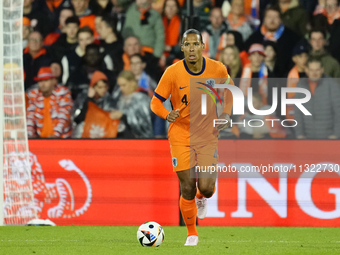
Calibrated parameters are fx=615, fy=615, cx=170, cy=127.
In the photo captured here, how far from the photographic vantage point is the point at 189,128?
586 cm

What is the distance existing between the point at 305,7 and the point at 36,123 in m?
3.75

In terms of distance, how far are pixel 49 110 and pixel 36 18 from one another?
123 cm

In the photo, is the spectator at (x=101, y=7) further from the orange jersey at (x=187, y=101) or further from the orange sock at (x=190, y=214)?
the orange sock at (x=190, y=214)

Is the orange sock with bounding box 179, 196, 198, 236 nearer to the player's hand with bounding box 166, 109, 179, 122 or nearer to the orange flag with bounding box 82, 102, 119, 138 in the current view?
the player's hand with bounding box 166, 109, 179, 122

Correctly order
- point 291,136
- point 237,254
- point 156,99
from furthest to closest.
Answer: point 291,136
point 156,99
point 237,254

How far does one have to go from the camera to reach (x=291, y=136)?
7668 millimetres

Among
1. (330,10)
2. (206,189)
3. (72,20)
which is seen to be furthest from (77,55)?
(330,10)

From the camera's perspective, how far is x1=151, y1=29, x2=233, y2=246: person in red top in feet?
19.0

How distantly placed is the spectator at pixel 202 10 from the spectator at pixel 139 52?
28.1 inches

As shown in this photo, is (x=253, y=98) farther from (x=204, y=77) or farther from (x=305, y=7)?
(x=204, y=77)

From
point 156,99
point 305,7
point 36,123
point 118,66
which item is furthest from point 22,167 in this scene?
point 305,7

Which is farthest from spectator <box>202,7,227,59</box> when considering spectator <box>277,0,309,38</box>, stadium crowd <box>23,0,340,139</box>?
spectator <box>277,0,309,38</box>

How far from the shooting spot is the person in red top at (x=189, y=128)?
579 centimetres

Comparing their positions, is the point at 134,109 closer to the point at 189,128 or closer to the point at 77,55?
the point at 77,55
